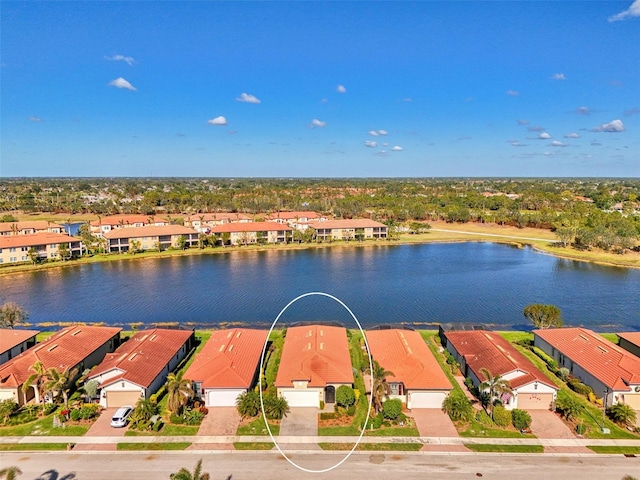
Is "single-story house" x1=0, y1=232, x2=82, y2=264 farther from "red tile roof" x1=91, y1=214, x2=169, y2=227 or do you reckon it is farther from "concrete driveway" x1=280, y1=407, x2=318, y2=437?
"concrete driveway" x1=280, y1=407, x2=318, y2=437

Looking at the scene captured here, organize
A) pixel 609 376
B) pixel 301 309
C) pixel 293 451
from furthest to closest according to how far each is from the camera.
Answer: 1. pixel 301 309
2. pixel 609 376
3. pixel 293 451

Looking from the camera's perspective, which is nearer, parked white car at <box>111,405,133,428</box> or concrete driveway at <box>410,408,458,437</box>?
concrete driveway at <box>410,408,458,437</box>

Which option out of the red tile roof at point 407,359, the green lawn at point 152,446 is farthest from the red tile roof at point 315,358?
the green lawn at point 152,446

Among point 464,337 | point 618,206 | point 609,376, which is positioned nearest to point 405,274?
point 464,337

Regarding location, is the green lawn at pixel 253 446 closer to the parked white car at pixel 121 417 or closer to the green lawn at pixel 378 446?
the green lawn at pixel 378 446

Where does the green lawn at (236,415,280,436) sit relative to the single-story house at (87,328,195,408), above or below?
below

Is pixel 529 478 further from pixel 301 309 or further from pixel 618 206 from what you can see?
pixel 618 206

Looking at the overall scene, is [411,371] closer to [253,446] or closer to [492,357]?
[492,357]

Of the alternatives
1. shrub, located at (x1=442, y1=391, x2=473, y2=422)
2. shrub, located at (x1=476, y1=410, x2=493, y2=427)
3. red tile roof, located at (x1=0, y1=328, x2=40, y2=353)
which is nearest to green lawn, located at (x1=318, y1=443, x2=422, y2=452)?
shrub, located at (x1=442, y1=391, x2=473, y2=422)
